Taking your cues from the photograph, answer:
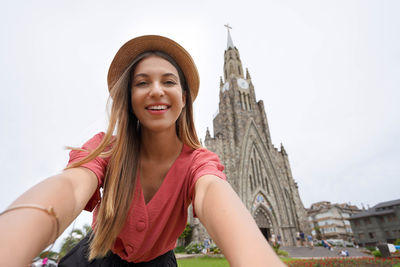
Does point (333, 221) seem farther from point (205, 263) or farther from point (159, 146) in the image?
point (159, 146)

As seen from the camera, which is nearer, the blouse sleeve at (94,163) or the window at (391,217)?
the blouse sleeve at (94,163)

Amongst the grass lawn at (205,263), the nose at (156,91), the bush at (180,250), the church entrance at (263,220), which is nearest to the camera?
the nose at (156,91)

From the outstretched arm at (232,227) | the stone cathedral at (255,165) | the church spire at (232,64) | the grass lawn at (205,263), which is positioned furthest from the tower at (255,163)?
the outstretched arm at (232,227)

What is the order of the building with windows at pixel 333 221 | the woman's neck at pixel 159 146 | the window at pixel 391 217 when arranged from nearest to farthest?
1. the woman's neck at pixel 159 146
2. the window at pixel 391 217
3. the building with windows at pixel 333 221

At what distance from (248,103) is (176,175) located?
87.9 ft

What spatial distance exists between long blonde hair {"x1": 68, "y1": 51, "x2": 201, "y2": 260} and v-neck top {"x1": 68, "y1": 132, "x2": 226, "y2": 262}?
0.24ft

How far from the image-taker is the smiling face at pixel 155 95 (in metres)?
1.34

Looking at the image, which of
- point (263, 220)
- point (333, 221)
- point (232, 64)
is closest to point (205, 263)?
point (263, 220)

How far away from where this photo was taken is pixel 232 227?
718mm

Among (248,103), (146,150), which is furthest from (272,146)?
(146,150)

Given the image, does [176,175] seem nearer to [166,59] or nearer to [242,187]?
[166,59]

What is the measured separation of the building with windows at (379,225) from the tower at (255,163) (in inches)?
741

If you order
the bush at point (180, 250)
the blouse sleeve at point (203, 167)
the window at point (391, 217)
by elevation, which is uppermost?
the window at point (391, 217)

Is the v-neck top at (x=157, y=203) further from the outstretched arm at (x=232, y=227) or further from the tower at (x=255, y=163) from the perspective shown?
the tower at (x=255, y=163)
